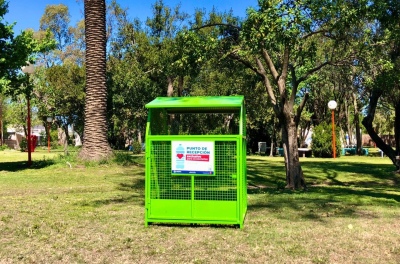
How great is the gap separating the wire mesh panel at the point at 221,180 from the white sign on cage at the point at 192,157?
4.3 inches

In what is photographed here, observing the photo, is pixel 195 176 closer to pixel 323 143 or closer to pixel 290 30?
pixel 290 30

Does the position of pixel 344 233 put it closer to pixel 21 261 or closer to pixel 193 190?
pixel 193 190

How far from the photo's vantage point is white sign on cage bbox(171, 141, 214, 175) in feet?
19.3

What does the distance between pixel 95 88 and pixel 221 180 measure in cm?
1208

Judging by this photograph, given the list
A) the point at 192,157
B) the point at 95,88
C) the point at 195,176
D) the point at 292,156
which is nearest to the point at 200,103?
the point at 192,157

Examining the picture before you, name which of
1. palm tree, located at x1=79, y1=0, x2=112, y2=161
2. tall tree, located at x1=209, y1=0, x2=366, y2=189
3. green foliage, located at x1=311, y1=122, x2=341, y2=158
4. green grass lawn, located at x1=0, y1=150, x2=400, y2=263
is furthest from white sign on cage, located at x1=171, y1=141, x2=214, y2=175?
green foliage, located at x1=311, y1=122, x2=341, y2=158

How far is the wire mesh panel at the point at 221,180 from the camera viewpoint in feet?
19.4

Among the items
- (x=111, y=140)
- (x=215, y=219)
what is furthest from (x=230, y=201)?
A: (x=111, y=140)

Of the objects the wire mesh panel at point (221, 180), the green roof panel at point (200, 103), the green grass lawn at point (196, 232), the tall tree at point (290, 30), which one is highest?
the tall tree at point (290, 30)

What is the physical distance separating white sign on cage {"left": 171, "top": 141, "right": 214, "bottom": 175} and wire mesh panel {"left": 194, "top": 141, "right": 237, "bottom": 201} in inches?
4.3

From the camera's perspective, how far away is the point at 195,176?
6023mm

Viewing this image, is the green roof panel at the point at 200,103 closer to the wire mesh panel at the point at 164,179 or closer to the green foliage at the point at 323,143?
the wire mesh panel at the point at 164,179

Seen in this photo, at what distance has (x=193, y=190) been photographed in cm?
603

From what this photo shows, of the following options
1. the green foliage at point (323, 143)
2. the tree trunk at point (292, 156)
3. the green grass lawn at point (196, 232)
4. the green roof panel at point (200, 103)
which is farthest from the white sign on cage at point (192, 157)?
the green foliage at point (323, 143)
